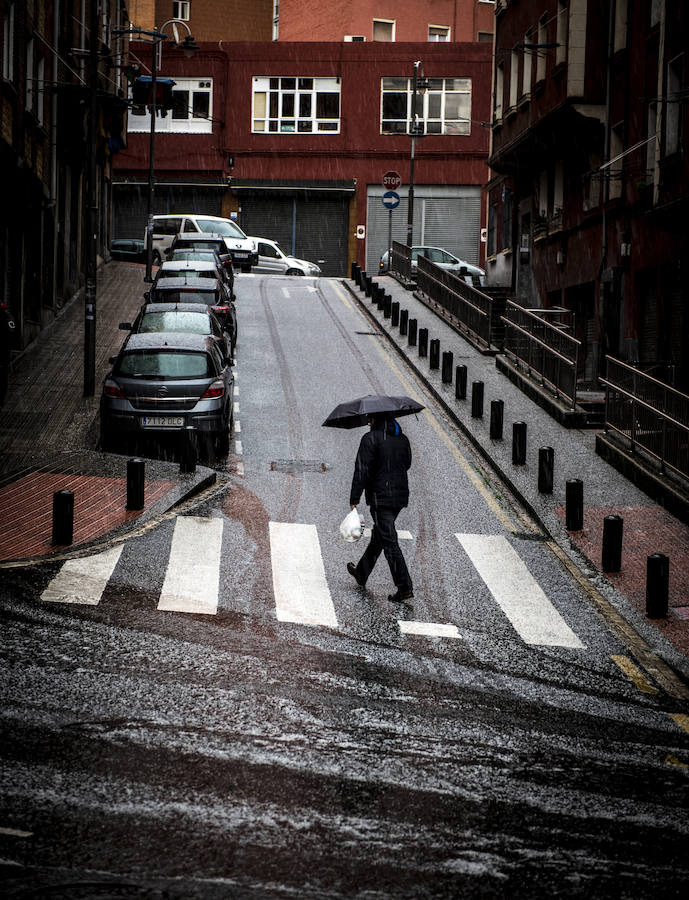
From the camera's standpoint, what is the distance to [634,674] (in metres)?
9.16

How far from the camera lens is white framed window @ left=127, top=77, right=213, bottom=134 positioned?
5575 centimetres

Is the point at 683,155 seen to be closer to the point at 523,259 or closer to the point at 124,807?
the point at 523,259

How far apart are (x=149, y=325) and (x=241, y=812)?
16.2 metres

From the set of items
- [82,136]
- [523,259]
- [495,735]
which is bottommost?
[495,735]

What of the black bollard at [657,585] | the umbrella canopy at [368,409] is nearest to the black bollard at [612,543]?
the black bollard at [657,585]

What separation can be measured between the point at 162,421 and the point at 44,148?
1516 cm

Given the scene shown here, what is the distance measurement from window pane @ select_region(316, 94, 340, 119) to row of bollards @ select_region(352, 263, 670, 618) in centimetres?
2980

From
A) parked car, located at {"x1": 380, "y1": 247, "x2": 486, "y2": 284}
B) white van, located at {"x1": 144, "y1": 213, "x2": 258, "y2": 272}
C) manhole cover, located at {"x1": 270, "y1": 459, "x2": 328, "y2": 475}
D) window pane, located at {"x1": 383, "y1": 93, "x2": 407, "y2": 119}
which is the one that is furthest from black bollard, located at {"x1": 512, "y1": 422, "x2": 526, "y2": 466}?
window pane, located at {"x1": 383, "y1": 93, "x2": 407, "y2": 119}

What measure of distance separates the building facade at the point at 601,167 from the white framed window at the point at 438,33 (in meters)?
21.4

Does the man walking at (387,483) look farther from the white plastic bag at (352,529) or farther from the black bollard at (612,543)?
the black bollard at (612,543)

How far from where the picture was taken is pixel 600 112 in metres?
28.2

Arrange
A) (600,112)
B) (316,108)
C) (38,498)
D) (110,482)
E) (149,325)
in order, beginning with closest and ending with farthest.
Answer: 1. (38,498)
2. (110,482)
3. (149,325)
4. (600,112)
5. (316,108)

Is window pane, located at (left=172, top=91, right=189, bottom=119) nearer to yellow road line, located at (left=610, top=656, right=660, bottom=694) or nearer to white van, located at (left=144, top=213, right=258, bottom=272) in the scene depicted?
white van, located at (left=144, top=213, right=258, bottom=272)

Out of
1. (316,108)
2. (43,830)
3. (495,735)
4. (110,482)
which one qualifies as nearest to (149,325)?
(110,482)
